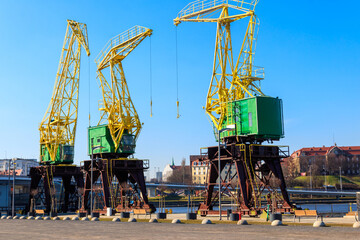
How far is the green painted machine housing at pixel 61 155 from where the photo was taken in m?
95.2

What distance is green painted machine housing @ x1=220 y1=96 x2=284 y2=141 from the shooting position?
199 feet

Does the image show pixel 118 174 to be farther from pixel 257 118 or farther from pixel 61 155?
pixel 257 118

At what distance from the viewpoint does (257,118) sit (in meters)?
60.5

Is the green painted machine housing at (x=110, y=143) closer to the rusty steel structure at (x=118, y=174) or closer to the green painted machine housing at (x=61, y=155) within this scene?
the rusty steel structure at (x=118, y=174)

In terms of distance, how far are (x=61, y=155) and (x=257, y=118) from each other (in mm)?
49141

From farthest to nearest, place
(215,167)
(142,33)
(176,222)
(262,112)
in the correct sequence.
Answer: (142,33) < (215,167) < (262,112) < (176,222)

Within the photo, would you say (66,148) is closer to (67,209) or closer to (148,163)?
(67,209)

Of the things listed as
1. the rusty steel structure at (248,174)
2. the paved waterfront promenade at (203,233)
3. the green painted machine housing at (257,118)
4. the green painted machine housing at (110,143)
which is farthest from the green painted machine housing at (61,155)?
the paved waterfront promenade at (203,233)

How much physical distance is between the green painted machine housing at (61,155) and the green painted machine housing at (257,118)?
43508 mm

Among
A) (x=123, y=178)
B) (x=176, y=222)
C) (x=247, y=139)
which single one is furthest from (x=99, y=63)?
(x=176, y=222)

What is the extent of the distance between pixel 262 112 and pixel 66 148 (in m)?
49.0

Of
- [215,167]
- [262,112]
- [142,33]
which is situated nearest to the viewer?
[262,112]

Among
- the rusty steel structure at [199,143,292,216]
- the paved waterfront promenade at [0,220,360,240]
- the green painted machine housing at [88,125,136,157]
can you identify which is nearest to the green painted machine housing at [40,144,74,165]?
the green painted machine housing at [88,125,136,157]

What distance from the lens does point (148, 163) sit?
A: 266 feet
